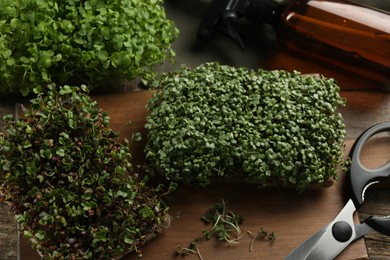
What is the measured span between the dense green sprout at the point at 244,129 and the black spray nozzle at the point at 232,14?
0.82 ft

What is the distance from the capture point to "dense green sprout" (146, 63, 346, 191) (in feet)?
4.66

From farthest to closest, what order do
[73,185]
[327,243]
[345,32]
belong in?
[345,32] < [327,243] < [73,185]

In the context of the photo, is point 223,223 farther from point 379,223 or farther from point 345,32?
point 345,32

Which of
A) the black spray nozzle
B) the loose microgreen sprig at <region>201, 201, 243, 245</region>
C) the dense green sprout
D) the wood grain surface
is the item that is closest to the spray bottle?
the black spray nozzle

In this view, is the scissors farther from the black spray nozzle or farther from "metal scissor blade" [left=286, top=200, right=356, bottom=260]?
the black spray nozzle

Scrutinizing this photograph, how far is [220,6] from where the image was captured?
1.73 m

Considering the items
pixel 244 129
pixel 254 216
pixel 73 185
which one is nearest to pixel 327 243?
pixel 254 216

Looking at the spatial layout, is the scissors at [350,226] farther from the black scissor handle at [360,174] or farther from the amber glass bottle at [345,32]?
the amber glass bottle at [345,32]

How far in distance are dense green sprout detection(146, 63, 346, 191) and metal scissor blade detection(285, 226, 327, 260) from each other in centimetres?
10

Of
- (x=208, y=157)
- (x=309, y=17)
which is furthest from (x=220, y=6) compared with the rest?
(x=208, y=157)

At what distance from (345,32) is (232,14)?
256 millimetres

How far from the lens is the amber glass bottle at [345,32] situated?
167 centimetres

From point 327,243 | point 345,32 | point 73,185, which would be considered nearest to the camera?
point 73,185

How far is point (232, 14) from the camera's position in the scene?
5.65 feet
